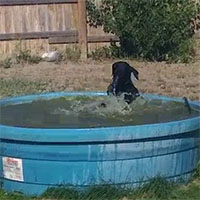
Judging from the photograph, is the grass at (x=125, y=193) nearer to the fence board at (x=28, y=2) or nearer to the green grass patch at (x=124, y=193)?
the green grass patch at (x=124, y=193)

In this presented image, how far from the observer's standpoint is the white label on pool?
5539 mm

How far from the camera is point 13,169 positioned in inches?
221

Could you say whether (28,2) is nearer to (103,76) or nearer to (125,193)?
(103,76)

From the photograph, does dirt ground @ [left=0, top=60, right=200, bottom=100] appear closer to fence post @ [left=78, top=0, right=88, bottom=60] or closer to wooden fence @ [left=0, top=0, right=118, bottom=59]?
fence post @ [left=78, top=0, right=88, bottom=60]

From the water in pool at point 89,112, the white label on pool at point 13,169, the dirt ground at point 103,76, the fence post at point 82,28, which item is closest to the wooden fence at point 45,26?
the fence post at point 82,28

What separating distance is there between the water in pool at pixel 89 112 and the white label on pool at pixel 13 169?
1.62 feet

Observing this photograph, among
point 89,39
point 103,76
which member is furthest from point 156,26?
point 103,76

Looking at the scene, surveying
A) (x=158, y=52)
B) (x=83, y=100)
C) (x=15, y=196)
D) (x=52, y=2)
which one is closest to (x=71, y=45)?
(x=52, y=2)

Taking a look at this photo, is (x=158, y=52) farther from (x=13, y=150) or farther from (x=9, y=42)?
(x=13, y=150)

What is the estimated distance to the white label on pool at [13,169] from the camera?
5539 mm

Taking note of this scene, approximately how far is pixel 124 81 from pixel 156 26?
21.6 ft

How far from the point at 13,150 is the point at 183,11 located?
874cm

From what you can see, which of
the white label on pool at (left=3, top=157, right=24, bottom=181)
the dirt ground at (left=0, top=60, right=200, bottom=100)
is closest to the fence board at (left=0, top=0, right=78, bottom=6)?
the dirt ground at (left=0, top=60, right=200, bottom=100)

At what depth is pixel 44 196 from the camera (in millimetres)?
5484
